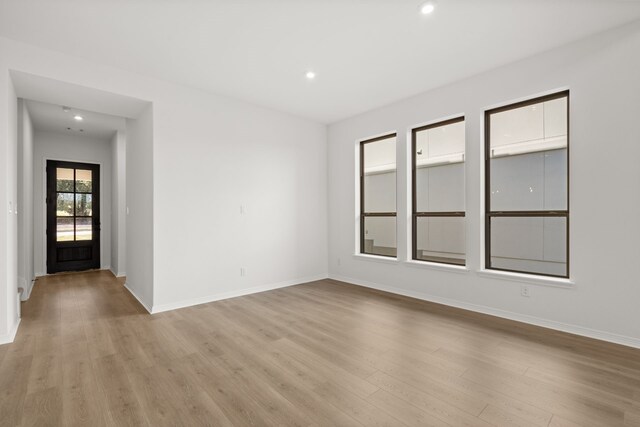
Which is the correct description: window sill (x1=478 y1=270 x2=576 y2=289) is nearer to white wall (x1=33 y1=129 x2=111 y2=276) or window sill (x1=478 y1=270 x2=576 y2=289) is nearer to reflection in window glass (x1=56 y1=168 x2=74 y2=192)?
white wall (x1=33 y1=129 x2=111 y2=276)

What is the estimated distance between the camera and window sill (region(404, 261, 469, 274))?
4036mm

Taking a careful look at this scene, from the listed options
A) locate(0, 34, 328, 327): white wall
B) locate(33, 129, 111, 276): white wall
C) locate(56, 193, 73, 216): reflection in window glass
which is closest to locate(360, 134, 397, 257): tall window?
locate(0, 34, 328, 327): white wall

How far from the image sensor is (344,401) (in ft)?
6.73

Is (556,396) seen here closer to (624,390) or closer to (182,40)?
(624,390)

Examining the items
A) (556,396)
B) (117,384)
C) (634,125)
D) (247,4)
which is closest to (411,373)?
(556,396)

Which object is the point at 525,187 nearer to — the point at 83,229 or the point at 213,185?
the point at 213,185

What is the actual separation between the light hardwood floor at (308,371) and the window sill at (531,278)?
19.4 inches

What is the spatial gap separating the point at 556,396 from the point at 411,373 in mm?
945

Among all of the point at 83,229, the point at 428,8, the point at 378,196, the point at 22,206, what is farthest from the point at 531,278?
the point at 83,229

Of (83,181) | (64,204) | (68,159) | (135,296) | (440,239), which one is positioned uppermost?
(68,159)

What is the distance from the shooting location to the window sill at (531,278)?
3219 millimetres

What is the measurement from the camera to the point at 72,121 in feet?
18.4

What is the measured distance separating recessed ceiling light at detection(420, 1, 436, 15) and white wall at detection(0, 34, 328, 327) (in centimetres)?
300

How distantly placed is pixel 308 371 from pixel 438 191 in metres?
3.65
